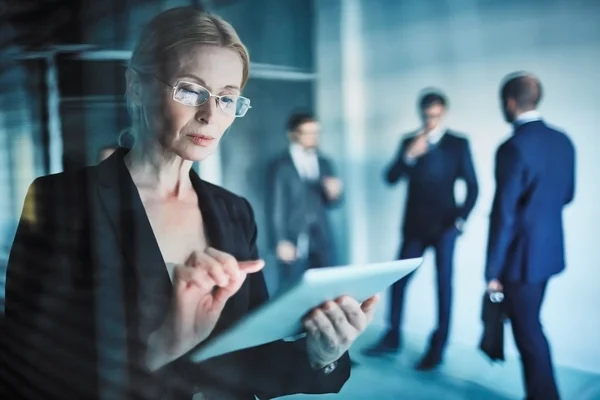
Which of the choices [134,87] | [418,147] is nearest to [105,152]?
[134,87]

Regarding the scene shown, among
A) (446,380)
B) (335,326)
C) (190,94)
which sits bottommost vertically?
(446,380)

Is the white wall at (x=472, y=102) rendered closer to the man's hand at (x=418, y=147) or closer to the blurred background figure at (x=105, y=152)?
the man's hand at (x=418, y=147)

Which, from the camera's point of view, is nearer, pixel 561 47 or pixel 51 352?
pixel 561 47

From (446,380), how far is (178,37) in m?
0.85

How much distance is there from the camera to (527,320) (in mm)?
1173

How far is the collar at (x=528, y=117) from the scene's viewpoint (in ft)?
3.79

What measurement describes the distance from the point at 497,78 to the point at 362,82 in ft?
0.83

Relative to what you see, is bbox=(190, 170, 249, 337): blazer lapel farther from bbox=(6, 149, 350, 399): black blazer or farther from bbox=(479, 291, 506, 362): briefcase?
bbox=(479, 291, 506, 362): briefcase

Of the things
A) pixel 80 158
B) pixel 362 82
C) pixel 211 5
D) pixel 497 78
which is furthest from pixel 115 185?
pixel 497 78

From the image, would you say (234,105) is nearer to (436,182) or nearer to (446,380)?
(436,182)

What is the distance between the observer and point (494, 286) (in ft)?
3.89

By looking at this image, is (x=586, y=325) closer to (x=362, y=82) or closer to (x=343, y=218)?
(x=343, y=218)

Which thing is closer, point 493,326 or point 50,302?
point 493,326

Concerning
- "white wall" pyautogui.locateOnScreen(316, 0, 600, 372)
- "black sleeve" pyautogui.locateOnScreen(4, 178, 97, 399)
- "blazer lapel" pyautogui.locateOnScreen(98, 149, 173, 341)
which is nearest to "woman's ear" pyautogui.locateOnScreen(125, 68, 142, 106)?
"blazer lapel" pyautogui.locateOnScreen(98, 149, 173, 341)
